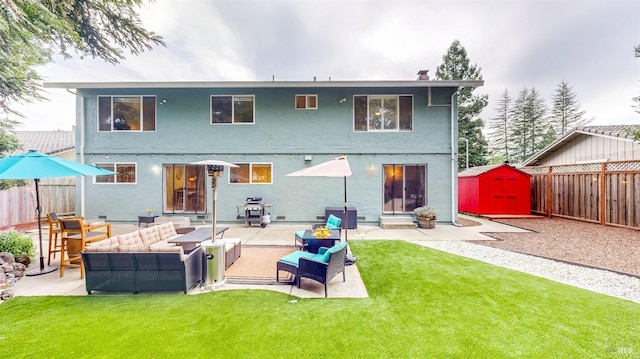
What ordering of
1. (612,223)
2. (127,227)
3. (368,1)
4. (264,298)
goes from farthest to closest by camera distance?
1. (368,1)
2. (127,227)
3. (612,223)
4. (264,298)

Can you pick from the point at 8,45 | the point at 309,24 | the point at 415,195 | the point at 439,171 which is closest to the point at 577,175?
the point at 439,171

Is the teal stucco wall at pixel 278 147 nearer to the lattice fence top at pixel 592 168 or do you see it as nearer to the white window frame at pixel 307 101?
the white window frame at pixel 307 101

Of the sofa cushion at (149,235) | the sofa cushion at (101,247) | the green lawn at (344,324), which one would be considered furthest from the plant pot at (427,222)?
the sofa cushion at (101,247)

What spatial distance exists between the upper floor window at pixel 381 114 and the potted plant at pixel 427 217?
3.37m

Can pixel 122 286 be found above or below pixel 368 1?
below

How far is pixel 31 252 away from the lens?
5270mm

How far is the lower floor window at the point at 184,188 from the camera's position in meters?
9.86

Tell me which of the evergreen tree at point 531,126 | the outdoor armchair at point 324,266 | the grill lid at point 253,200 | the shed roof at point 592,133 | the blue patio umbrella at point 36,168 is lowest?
the outdoor armchair at point 324,266

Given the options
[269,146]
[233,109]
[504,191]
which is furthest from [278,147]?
[504,191]

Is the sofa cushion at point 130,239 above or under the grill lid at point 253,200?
under

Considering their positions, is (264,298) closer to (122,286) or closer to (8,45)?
A: (122,286)

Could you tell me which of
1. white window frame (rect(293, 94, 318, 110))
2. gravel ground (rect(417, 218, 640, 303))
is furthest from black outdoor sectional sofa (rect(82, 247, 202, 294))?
white window frame (rect(293, 94, 318, 110))

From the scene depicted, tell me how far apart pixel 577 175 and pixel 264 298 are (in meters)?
13.0

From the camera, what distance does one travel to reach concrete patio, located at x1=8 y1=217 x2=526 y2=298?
12.9 ft
